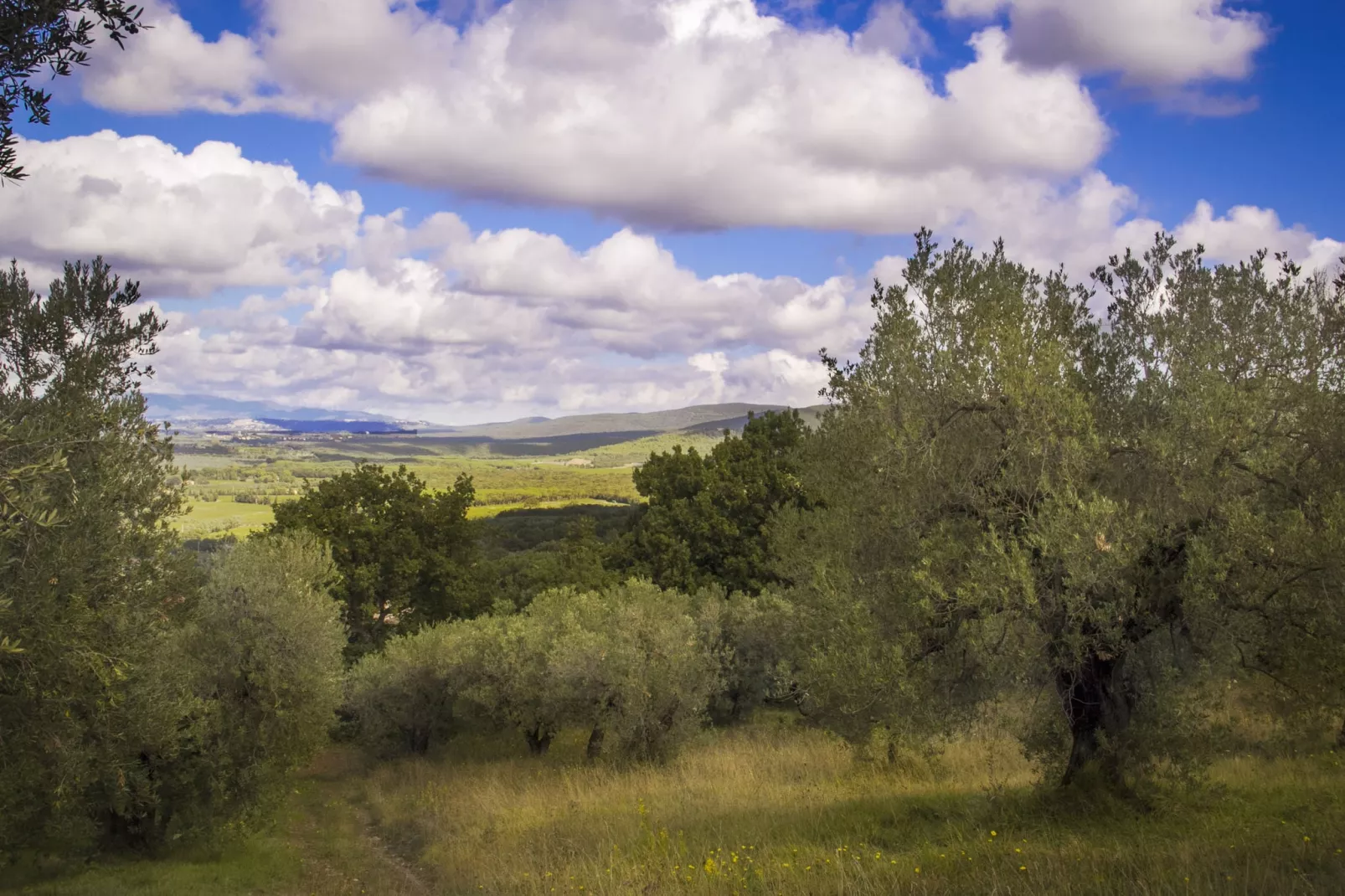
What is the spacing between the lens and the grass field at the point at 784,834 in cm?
898

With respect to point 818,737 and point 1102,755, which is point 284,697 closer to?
point 818,737

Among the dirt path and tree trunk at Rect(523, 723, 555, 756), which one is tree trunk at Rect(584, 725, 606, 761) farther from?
the dirt path

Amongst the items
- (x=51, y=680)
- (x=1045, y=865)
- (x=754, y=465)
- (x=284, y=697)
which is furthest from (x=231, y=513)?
(x=1045, y=865)

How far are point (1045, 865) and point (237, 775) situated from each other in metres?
18.2

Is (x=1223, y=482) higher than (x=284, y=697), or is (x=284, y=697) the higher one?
(x=1223, y=482)

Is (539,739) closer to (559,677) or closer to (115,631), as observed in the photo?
(559,677)

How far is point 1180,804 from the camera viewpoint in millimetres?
11227

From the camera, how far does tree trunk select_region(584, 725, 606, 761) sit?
2501 centimetres

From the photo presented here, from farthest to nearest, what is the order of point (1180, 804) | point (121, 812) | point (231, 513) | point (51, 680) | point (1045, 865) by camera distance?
point (231, 513) < point (121, 812) < point (1180, 804) < point (51, 680) < point (1045, 865)

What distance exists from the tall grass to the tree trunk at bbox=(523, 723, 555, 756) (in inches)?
150

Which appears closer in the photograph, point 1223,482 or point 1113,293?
point 1223,482

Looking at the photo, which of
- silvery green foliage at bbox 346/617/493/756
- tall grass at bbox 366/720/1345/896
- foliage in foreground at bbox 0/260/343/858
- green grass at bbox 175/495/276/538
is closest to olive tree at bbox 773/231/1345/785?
tall grass at bbox 366/720/1345/896

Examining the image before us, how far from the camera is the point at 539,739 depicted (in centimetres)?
2748

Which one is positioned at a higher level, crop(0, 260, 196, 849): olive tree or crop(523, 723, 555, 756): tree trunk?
crop(0, 260, 196, 849): olive tree
